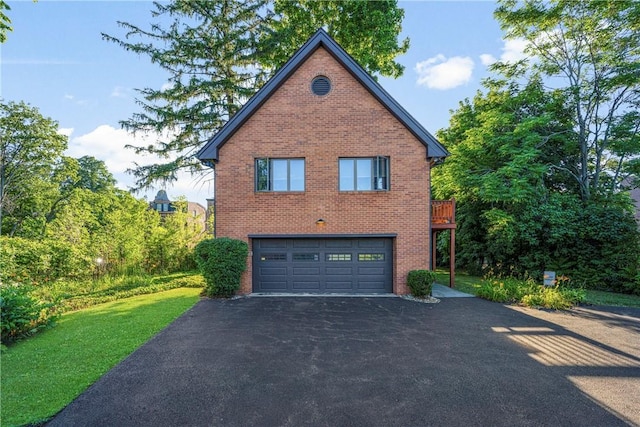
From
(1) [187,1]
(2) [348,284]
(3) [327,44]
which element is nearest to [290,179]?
(2) [348,284]

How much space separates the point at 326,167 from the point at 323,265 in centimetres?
370

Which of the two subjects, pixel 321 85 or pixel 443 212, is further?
pixel 443 212

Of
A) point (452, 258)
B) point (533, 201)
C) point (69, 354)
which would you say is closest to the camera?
point (69, 354)

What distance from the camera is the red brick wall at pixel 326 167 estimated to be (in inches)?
397

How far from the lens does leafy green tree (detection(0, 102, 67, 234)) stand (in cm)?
2052

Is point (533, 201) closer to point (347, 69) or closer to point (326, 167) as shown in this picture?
point (326, 167)

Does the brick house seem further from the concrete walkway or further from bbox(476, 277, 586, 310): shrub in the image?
bbox(476, 277, 586, 310): shrub

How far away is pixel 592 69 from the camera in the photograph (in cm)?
1348

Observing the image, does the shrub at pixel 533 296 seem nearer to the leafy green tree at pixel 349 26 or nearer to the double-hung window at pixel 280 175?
the double-hung window at pixel 280 175

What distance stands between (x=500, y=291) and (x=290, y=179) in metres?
8.39

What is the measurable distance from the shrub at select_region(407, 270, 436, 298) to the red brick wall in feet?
1.42

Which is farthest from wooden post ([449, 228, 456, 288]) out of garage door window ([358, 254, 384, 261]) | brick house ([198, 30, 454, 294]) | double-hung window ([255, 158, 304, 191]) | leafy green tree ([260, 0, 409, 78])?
leafy green tree ([260, 0, 409, 78])

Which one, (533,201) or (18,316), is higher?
(533,201)

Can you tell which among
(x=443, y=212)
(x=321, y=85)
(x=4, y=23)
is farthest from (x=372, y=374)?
(x=4, y=23)
